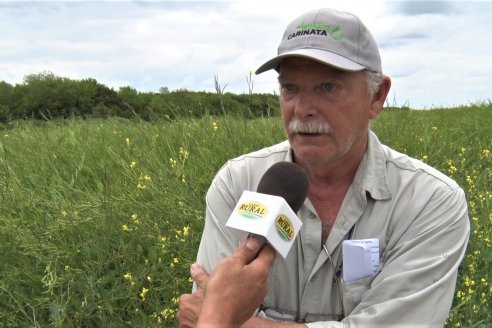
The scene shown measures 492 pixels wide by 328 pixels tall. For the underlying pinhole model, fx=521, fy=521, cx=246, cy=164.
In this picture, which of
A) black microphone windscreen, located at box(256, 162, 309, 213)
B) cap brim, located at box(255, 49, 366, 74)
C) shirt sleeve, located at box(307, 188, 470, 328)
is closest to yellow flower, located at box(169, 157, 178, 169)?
cap brim, located at box(255, 49, 366, 74)

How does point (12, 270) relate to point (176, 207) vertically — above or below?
below

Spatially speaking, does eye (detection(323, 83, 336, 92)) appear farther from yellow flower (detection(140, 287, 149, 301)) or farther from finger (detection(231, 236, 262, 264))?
yellow flower (detection(140, 287, 149, 301))

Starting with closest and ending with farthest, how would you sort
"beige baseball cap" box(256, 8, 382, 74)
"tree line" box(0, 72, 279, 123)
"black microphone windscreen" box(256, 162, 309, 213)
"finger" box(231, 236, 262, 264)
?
"finger" box(231, 236, 262, 264), "black microphone windscreen" box(256, 162, 309, 213), "beige baseball cap" box(256, 8, 382, 74), "tree line" box(0, 72, 279, 123)

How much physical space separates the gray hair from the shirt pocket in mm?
841

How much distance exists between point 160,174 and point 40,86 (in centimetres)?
832

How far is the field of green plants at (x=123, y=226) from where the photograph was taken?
10.3 feet

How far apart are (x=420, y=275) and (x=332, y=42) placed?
1.02 metres

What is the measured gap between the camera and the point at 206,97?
665 cm

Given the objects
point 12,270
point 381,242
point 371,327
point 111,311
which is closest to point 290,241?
point 371,327

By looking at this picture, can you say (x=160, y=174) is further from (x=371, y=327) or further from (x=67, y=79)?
(x=67, y=79)

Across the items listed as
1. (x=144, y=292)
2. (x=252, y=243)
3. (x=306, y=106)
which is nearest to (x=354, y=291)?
(x=306, y=106)

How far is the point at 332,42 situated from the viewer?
224 cm

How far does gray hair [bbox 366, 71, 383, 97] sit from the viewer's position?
7.70 feet

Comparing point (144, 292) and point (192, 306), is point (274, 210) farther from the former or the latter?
point (144, 292)
